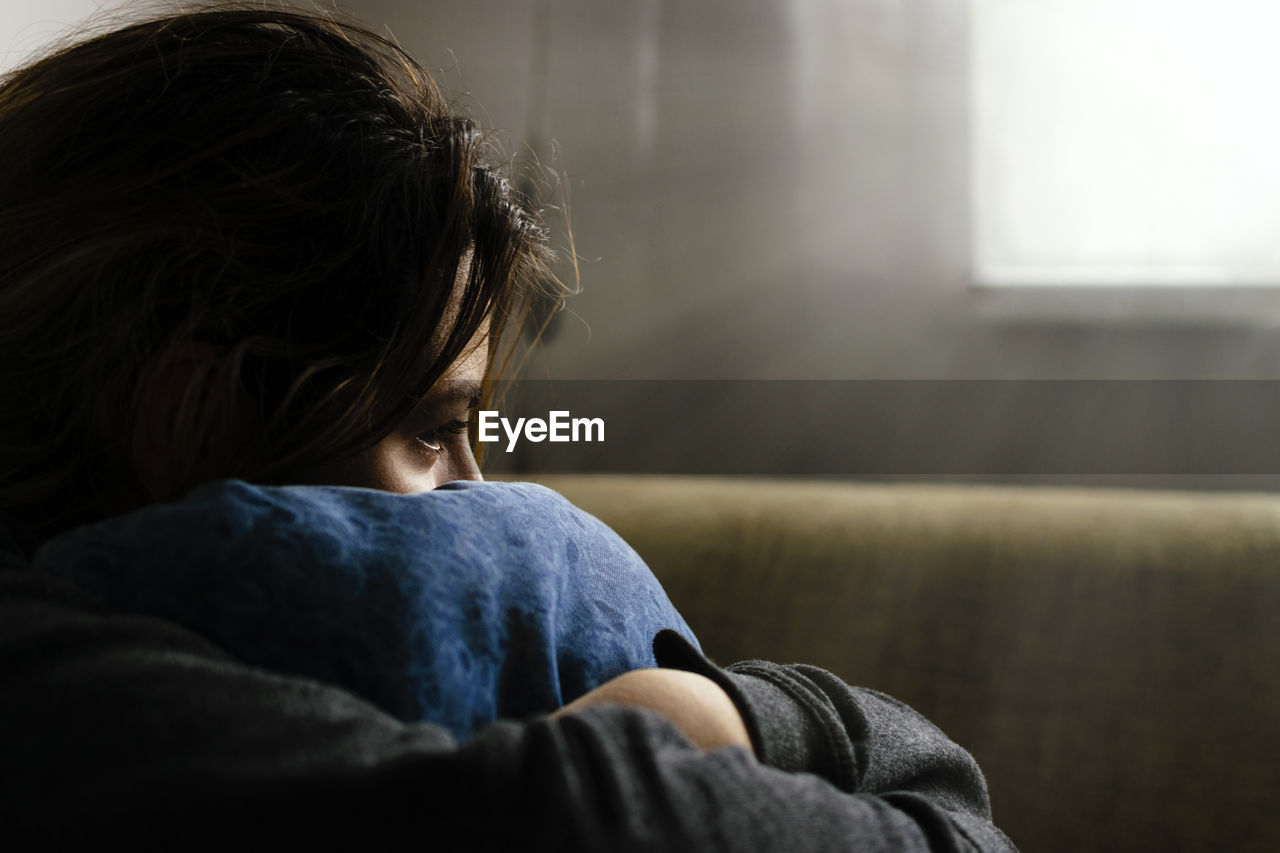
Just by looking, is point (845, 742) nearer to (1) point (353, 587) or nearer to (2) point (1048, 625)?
(1) point (353, 587)

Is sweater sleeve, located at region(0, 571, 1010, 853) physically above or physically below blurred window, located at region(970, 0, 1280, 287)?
below

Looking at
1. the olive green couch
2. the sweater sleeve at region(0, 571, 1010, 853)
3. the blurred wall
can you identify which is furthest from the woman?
the blurred wall

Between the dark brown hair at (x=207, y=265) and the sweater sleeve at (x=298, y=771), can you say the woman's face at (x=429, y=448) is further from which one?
the sweater sleeve at (x=298, y=771)

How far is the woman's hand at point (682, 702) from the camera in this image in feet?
1.03

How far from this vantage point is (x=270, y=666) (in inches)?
11.4

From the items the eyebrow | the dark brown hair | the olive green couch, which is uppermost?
the dark brown hair

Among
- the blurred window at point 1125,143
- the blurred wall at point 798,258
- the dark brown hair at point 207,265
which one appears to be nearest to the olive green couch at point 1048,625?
the blurred wall at point 798,258

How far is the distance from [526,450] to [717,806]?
1217mm

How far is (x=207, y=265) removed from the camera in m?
0.41

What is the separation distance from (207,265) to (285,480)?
0.33ft

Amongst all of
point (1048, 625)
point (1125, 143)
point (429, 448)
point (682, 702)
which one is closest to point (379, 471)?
point (429, 448)

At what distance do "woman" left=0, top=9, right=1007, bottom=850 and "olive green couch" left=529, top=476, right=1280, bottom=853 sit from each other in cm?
39

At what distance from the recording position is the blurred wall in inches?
47.0

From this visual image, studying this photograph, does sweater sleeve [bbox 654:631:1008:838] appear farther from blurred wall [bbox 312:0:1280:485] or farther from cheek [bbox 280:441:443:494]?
blurred wall [bbox 312:0:1280:485]
